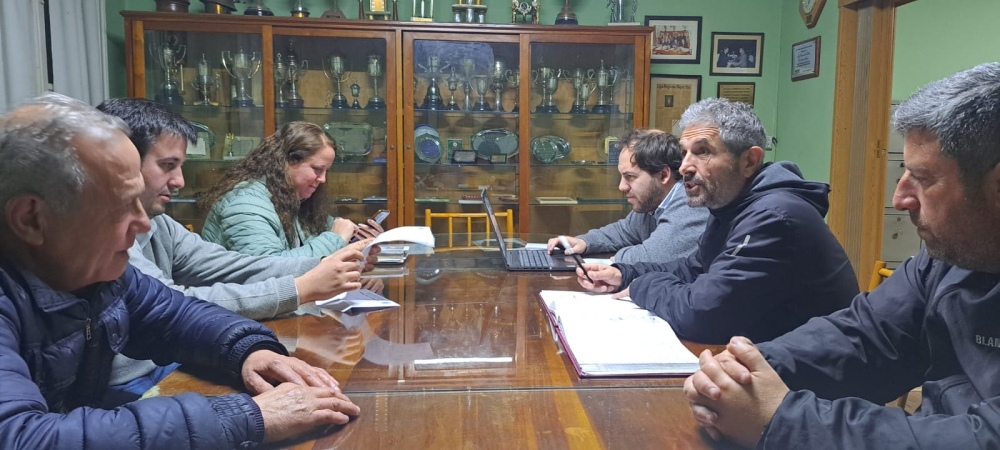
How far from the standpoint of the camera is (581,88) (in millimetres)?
3941

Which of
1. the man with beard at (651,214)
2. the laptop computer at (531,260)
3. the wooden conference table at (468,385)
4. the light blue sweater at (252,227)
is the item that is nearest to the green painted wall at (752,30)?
the man with beard at (651,214)

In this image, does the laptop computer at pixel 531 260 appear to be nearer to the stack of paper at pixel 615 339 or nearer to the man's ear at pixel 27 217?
the stack of paper at pixel 615 339

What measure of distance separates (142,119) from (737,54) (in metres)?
3.35

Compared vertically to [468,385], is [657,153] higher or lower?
higher

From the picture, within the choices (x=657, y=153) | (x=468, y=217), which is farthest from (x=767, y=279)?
(x=468, y=217)

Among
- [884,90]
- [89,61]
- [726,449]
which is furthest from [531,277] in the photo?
[89,61]

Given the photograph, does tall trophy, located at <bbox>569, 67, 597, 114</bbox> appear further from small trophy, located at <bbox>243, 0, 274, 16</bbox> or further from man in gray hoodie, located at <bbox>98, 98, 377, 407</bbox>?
man in gray hoodie, located at <bbox>98, 98, 377, 407</bbox>

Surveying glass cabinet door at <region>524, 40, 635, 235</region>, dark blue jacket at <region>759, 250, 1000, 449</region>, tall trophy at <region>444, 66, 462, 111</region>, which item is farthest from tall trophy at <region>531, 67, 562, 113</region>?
dark blue jacket at <region>759, 250, 1000, 449</region>

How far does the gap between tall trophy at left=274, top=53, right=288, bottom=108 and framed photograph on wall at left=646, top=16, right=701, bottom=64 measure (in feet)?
6.81

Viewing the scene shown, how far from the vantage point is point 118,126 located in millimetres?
935

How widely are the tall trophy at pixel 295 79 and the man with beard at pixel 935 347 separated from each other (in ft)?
10.5

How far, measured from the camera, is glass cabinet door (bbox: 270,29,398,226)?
3.64 metres

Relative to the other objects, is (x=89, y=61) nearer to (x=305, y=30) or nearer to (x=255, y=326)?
(x=305, y=30)

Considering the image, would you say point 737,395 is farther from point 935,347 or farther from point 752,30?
point 752,30
